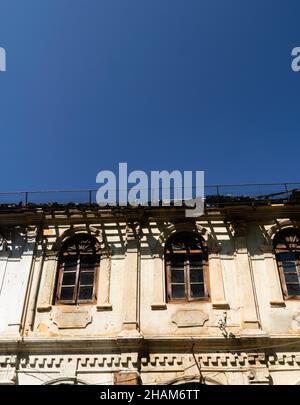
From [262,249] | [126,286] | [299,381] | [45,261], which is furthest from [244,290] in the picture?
[45,261]

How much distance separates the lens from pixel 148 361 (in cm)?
994

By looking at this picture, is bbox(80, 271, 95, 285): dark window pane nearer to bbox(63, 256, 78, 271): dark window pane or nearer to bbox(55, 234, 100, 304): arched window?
bbox(55, 234, 100, 304): arched window

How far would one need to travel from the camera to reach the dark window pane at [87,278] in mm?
11531

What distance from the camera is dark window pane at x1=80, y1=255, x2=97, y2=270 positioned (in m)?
11.8

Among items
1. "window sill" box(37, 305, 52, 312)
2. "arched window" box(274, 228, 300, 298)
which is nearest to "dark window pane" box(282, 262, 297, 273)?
"arched window" box(274, 228, 300, 298)

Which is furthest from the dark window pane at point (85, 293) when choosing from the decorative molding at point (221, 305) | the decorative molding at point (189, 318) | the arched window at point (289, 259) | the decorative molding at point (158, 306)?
the arched window at point (289, 259)

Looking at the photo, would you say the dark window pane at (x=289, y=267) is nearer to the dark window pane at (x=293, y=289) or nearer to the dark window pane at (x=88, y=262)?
the dark window pane at (x=293, y=289)

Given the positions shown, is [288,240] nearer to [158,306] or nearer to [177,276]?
[177,276]

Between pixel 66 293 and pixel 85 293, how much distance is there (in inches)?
21.4

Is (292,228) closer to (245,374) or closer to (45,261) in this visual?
(245,374)

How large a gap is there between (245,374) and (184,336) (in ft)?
5.44

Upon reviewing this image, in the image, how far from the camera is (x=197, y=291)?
Result: 11.2 metres

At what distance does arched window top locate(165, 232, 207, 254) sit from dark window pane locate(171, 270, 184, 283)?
634 mm

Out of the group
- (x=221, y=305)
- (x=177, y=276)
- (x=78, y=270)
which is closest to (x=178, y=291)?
(x=177, y=276)
